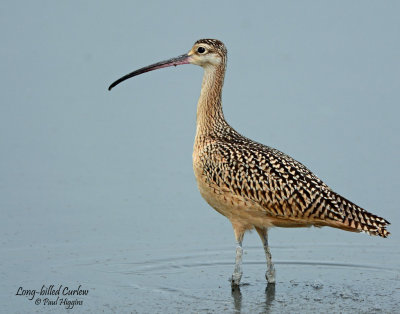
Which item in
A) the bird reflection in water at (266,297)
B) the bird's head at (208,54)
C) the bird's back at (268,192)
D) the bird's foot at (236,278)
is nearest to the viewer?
the bird reflection in water at (266,297)

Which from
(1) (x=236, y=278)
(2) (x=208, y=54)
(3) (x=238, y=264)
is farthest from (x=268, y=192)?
(2) (x=208, y=54)

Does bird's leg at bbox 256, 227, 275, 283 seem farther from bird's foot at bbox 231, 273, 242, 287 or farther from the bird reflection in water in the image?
bird's foot at bbox 231, 273, 242, 287

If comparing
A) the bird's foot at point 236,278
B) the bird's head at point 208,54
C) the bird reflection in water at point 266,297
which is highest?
the bird's head at point 208,54

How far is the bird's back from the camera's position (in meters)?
10.3

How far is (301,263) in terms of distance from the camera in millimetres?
11547

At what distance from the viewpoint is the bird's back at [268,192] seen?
1034cm

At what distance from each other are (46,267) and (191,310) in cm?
195

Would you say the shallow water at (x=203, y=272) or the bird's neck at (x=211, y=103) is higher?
the bird's neck at (x=211, y=103)

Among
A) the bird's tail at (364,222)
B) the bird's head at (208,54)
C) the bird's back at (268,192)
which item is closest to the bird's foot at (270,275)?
the bird's back at (268,192)

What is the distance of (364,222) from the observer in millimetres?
10250

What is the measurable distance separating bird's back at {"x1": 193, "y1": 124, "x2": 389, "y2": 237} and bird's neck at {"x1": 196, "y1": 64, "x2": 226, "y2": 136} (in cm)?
39

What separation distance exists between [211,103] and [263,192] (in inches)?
56.4

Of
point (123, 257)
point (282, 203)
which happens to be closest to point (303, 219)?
point (282, 203)

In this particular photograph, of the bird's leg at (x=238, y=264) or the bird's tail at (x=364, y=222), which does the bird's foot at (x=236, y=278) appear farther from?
the bird's tail at (x=364, y=222)
